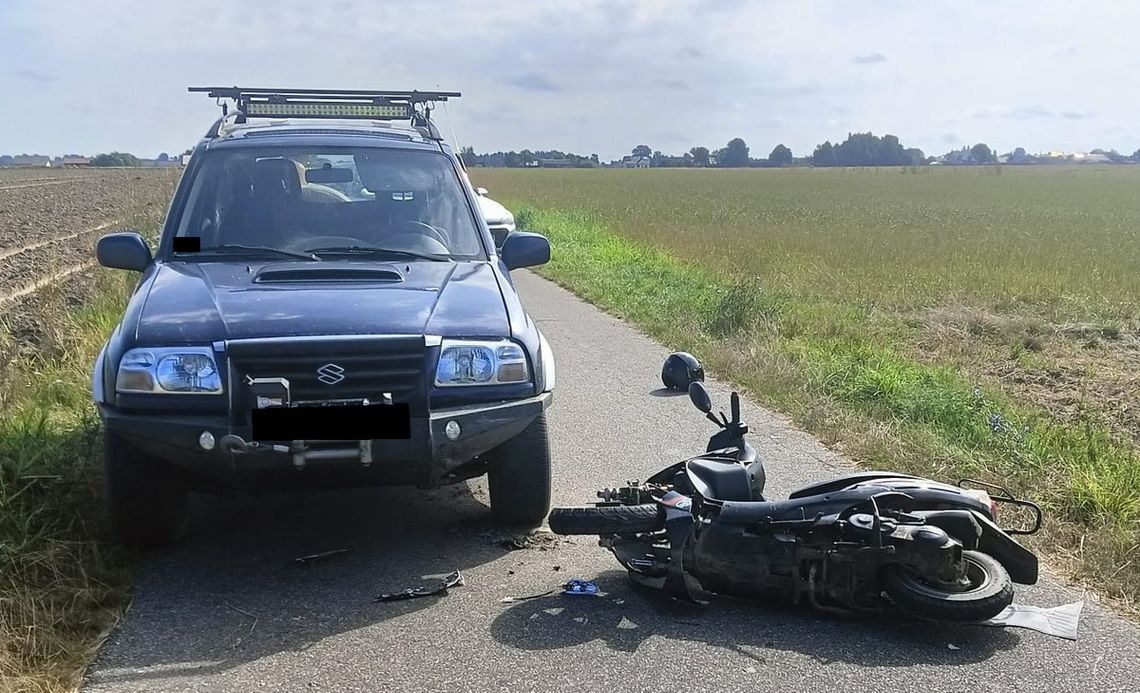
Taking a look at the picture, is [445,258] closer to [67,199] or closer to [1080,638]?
[1080,638]

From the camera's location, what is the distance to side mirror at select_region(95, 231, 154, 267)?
499 centimetres

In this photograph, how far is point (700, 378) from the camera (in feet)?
16.3

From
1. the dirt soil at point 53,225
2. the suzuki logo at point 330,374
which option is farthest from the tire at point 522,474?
the dirt soil at point 53,225

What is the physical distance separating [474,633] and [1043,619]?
6.59 feet

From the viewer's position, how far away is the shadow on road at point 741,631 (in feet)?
11.4

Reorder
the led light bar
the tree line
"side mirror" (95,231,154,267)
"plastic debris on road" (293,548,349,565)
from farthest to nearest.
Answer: the tree line, the led light bar, "side mirror" (95,231,154,267), "plastic debris on road" (293,548,349,565)

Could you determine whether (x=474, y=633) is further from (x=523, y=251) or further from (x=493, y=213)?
(x=493, y=213)

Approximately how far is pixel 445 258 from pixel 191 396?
1595mm

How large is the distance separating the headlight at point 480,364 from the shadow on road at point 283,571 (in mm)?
802

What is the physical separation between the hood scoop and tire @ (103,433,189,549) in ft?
2.87

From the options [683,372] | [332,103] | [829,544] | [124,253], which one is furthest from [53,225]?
[829,544]

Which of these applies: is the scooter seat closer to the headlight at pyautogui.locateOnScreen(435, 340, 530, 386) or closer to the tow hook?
the headlight at pyautogui.locateOnScreen(435, 340, 530, 386)

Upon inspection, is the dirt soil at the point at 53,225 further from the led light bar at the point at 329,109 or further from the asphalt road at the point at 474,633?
the asphalt road at the point at 474,633

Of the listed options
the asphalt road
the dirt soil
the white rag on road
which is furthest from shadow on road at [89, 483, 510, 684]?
the dirt soil
